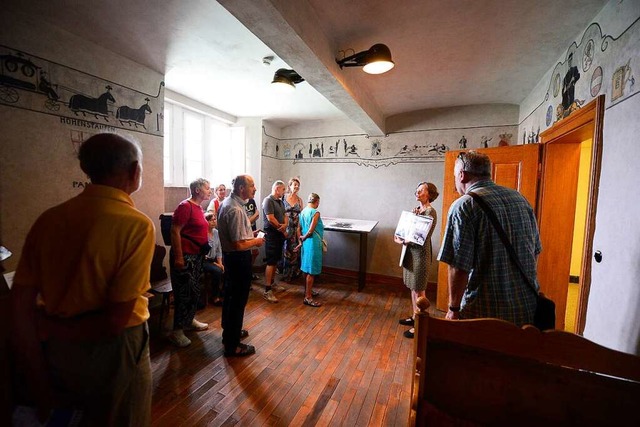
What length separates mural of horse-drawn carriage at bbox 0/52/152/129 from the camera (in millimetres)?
2031

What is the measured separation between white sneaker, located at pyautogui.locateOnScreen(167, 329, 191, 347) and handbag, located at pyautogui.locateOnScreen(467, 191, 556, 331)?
8.97ft

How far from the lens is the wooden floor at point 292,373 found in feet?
6.05

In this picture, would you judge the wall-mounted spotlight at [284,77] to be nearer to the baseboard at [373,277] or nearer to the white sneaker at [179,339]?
the white sneaker at [179,339]

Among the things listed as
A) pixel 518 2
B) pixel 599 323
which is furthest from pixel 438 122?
pixel 599 323

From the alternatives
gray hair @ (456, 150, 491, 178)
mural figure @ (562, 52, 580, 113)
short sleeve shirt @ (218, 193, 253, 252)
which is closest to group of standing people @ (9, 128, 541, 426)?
short sleeve shirt @ (218, 193, 253, 252)

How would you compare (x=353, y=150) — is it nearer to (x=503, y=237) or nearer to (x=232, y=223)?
(x=232, y=223)

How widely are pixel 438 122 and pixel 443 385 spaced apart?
Answer: 416 centimetres

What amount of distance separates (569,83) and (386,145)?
266cm

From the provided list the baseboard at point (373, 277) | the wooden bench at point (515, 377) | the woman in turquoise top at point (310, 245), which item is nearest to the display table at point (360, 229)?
the baseboard at point (373, 277)

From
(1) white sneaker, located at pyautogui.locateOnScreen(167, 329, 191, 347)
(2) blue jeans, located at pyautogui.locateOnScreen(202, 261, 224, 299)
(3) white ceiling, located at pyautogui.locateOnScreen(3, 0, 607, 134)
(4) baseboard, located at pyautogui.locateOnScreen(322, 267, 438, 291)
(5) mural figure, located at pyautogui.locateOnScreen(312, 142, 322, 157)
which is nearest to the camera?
(3) white ceiling, located at pyautogui.locateOnScreen(3, 0, 607, 134)

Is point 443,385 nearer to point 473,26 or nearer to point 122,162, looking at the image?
point 122,162

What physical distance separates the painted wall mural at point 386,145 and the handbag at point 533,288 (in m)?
2.88

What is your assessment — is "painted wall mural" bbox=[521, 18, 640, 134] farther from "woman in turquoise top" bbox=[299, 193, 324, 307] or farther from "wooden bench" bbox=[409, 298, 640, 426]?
"woman in turquoise top" bbox=[299, 193, 324, 307]

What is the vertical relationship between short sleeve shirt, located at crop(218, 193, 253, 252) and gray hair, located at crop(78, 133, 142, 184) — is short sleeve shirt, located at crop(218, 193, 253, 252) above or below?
below
